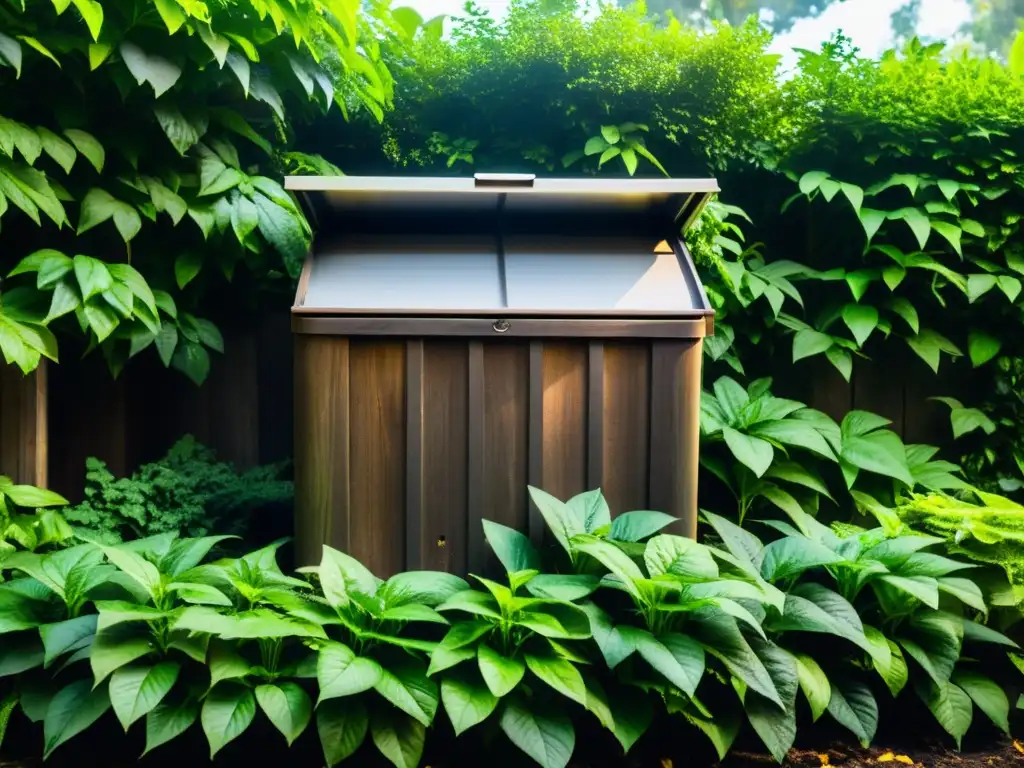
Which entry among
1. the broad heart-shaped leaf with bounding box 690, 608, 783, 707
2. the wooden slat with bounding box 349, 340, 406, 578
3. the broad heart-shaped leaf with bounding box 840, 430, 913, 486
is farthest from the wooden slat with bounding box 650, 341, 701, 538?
the broad heart-shaped leaf with bounding box 840, 430, 913, 486

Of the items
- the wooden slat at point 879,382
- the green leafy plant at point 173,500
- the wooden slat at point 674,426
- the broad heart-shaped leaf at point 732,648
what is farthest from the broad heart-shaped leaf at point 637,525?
the wooden slat at point 879,382

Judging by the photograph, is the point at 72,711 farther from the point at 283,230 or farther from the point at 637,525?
the point at 283,230

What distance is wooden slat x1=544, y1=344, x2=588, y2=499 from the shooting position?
293 centimetres

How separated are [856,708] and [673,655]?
30.2 inches

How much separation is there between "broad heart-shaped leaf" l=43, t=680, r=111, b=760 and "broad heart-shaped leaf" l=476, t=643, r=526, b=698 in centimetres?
109

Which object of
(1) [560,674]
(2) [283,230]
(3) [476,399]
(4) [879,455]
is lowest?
(1) [560,674]

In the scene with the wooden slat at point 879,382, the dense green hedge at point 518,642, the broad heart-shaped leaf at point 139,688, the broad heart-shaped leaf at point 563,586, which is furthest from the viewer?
the wooden slat at point 879,382

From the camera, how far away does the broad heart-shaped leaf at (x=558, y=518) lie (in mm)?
2682

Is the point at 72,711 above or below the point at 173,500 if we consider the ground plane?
below

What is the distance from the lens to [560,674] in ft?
7.62

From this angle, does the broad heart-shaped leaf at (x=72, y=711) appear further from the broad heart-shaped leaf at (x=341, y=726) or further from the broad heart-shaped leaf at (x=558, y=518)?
the broad heart-shaped leaf at (x=558, y=518)

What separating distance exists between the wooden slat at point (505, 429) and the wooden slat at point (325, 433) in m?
0.50

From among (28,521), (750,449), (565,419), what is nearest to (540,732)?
(565,419)

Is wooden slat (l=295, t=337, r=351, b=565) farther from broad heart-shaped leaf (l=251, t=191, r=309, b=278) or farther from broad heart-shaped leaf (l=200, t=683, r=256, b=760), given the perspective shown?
broad heart-shaped leaf (l=251, t=191, r=309, b=278)
